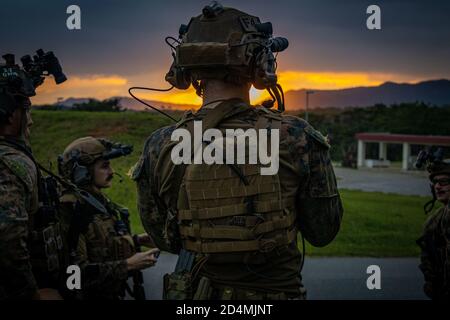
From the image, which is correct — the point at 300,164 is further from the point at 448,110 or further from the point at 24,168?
the point at 448,110

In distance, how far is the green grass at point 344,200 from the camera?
10539 millimetres

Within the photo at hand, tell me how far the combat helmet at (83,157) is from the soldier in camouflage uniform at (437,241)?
8.40ft

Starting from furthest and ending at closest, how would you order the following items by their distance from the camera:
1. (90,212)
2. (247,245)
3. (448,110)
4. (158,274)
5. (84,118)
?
(448,110), (84,118), (158,274), (90,212), (247,245)

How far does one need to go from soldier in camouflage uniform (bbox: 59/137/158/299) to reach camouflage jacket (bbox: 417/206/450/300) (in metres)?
2.19

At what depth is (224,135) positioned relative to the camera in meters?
3.10

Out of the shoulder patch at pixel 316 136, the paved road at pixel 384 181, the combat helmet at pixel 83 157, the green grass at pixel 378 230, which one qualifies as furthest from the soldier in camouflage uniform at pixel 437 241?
the paved road at pixel 384 181

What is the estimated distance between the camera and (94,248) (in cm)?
455

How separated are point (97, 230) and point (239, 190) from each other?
1887 millimetres

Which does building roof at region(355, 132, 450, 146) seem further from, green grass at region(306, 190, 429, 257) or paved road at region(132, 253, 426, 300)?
paved road at region(132, 253, 426, 300)

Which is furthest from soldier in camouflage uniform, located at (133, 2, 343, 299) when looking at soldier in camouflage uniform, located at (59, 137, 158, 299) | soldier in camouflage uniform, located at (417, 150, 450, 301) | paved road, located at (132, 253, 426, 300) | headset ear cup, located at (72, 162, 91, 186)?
paved road, located at (132, 253, 426, 300)

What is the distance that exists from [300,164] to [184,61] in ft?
2.54

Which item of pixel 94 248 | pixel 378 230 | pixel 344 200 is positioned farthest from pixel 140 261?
pixel 344 200

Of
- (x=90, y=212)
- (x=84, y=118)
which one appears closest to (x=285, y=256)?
(x=90, y=212)

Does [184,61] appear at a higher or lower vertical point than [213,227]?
higher
